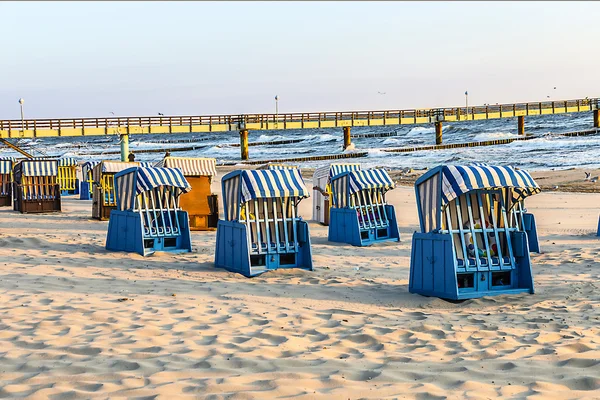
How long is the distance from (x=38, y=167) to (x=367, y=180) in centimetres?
1044

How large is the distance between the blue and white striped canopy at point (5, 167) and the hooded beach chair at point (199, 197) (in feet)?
29.6

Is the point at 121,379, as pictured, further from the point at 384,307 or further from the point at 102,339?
the point at 384,307

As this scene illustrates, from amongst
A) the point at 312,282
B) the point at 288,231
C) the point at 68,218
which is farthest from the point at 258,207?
the point at 68,218

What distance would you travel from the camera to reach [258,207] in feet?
32.6

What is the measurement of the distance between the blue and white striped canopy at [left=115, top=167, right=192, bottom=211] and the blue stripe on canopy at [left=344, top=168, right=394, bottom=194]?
3.03 metres

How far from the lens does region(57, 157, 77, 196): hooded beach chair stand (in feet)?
93.8

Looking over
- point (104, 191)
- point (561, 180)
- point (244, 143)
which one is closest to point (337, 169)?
point (104, 191)

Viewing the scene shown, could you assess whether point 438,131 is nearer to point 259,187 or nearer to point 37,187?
point 37,187

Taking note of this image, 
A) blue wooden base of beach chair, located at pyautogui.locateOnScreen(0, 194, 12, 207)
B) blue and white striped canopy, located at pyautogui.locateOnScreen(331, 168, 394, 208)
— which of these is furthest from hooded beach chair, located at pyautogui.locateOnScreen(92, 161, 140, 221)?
blue and white striped canopy, located at pyautogui.locateOnScreen(331, 168, 394, 208)

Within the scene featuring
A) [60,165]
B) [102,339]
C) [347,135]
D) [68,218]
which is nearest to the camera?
[102,339]

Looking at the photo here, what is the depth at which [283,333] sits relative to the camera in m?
6.21

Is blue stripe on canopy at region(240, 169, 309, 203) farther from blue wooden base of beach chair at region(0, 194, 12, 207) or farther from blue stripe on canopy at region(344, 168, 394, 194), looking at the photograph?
blue wooden base of beach chair at region(0, 194, 12, 207)

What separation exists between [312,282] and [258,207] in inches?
54.6

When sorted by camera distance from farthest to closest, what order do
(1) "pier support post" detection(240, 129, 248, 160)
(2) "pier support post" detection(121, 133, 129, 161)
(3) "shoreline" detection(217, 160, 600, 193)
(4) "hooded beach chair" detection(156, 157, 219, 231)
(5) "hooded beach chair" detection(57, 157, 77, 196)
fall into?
1. (1) "pier support post" detection(240, 129, 248, 160)
2. (2) "pier support post" detection(121, 133, 129, 161)
3. (5) "hooded beach chair" detection(57, 157, 77, 196)
4. (3) "shoreline" detection(217, 160, 600, 193)
5. (4) "hooded beach chair" detection(156, 157, 219, 231)
